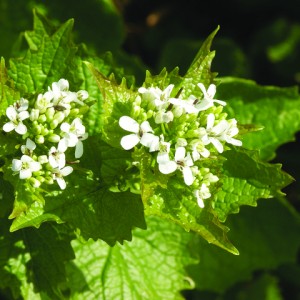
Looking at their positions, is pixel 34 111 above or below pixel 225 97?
above

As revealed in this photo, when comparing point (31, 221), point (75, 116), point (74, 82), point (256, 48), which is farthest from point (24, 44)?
point (256, 48)

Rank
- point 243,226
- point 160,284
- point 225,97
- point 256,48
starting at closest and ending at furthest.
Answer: point 160,284
point 225,97
point 243,226
point 256,48

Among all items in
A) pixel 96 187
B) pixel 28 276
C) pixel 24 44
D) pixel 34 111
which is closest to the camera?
pixel 34 111

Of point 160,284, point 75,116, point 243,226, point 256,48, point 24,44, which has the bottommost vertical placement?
point 243,226

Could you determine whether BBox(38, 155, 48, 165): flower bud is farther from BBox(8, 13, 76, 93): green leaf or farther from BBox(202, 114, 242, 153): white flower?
BBox(202, 114, 242, 153): white flower

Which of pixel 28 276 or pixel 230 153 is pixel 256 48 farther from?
pixel 28 276

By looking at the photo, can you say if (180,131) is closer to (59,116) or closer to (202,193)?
(202,193)

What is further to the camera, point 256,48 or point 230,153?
point 256,48

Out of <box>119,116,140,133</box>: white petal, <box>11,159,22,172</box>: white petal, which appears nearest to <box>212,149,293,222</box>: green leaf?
<box>119,116,140,133</box>: white petal

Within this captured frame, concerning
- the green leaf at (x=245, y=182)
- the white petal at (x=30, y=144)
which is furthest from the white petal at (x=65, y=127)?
the green leaf at (x=245, y=182)
